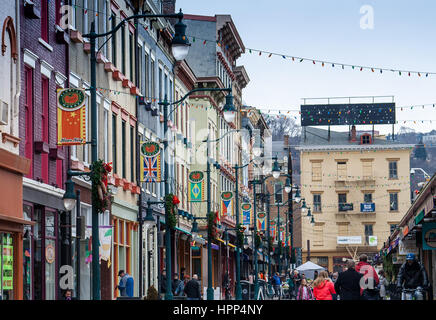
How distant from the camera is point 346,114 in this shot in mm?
110562

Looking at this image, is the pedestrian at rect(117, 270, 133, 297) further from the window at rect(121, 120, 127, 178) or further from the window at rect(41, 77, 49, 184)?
the window at rect(41, 77, 49, 184)

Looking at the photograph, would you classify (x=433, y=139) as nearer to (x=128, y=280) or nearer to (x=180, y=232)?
(x=180, y=232)

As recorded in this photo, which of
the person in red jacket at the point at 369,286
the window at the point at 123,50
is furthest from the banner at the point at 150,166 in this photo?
the person in red jacket at the point at 369,286

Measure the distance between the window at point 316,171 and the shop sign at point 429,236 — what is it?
80.8 m

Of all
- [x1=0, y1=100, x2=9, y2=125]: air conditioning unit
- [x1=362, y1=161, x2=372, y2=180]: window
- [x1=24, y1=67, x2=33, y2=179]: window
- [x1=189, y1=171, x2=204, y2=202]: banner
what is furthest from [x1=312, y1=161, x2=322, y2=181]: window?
[x1=0, y1=100, x2=9, y2=125]: air conditioning unit

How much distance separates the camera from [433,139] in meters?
195

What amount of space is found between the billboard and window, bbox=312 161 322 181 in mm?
4665

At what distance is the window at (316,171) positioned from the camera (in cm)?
11006

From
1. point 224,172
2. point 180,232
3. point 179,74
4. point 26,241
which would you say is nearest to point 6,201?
point 26,241

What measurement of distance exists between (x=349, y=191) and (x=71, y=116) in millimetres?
91688

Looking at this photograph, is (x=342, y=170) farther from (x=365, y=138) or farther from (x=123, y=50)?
(x=123, y=50)

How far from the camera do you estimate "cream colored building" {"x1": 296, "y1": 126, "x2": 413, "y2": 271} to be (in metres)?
109

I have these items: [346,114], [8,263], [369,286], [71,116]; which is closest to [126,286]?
[71,116]

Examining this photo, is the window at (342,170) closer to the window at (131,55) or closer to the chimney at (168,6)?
the chimney at (168,6)
